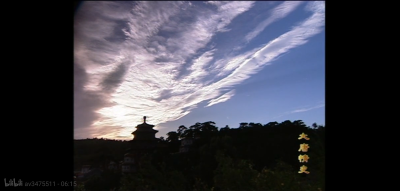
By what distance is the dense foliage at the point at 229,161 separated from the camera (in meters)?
2.09

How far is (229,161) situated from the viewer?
7.36ft

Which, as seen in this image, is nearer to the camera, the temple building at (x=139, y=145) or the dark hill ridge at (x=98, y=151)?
the dark hill ridge at (x=98, y=151)

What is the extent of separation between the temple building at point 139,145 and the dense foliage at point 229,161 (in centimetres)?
6

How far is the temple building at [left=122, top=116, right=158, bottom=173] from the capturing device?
78.8 inches

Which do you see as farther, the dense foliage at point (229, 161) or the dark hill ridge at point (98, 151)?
the dense foliage at point (229, 161)

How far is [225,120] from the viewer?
202 centimetres

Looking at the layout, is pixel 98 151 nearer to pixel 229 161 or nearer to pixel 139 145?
pixel 139 145

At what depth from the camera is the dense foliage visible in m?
2.09

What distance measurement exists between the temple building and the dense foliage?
62 mm

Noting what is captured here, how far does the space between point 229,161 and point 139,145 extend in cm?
81

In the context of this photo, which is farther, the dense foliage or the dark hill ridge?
the dense foliage

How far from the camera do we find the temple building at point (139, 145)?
2002 millimetres

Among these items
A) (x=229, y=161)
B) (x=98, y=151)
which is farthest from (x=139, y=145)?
(x=229, y=161)
